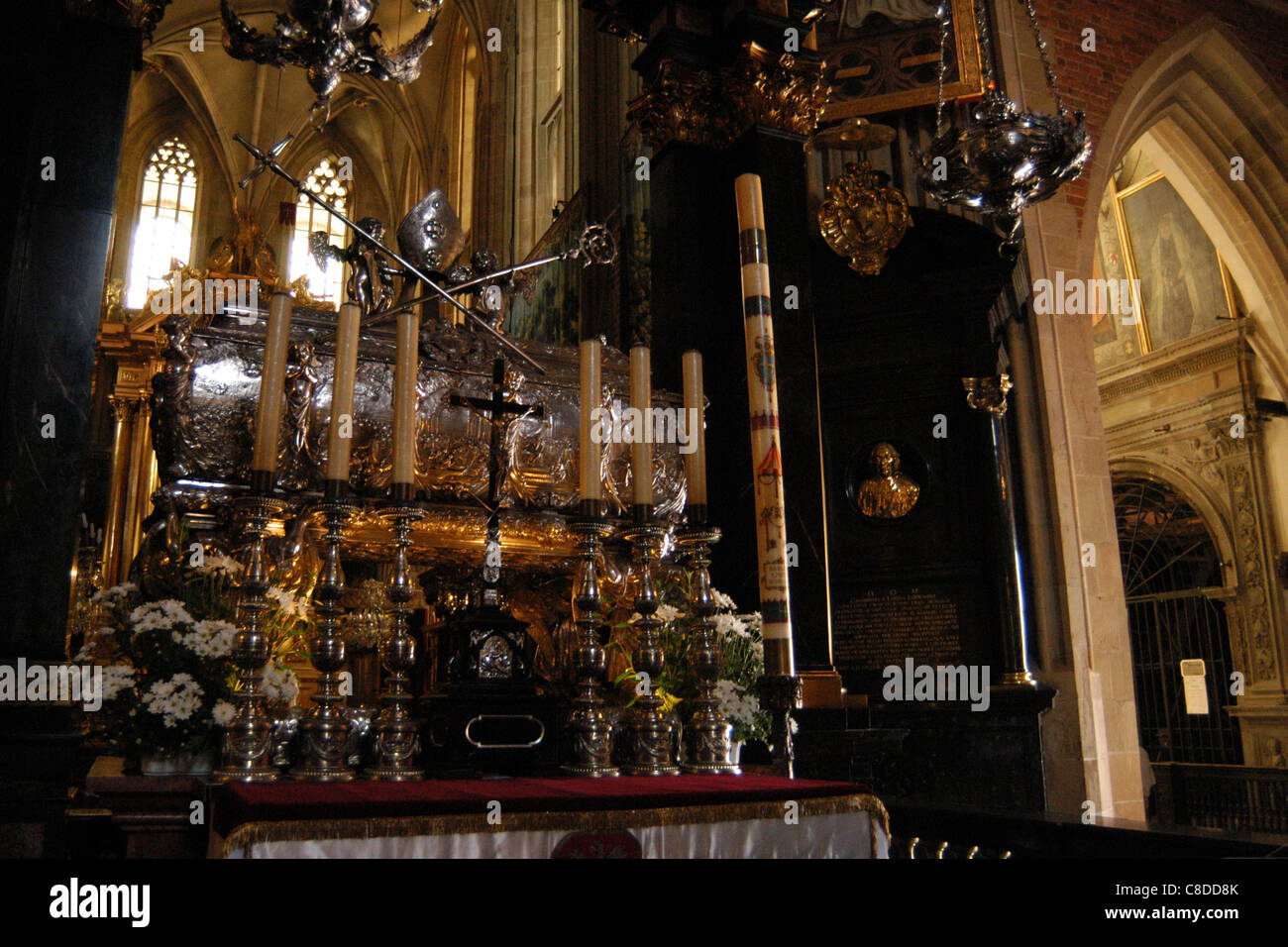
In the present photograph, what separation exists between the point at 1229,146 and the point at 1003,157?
920 cm

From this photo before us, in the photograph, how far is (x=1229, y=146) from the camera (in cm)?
1198

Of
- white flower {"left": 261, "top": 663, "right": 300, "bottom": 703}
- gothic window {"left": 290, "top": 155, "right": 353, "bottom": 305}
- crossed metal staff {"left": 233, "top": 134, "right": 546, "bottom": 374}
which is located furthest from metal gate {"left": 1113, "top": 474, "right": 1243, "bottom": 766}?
gothic window {"left": 290, "top": 155, "right": 353, "bottom": 305}

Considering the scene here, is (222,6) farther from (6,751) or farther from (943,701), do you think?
(943,701)

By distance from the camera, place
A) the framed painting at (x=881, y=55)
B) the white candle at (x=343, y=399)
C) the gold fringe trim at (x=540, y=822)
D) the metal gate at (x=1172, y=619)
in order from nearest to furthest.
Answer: the gold fringe trim at (x=540, y=822), the white candle at (x=343, y=399), the framed painting at (x=881, y=55), the metal gate at (x=1172, y=619)

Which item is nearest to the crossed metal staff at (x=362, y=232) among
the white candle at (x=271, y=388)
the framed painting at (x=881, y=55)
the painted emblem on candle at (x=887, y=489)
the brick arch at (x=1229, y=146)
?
the white candle at (x=271, y=388)

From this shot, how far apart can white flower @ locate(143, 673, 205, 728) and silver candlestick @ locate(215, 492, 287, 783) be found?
300 mm

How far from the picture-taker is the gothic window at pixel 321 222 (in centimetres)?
2094

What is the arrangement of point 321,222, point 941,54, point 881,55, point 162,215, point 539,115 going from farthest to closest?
point 321,222 < point 162,215 < point 539,115 < point 881,55 < point 941,54

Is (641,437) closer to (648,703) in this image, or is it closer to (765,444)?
(765,444)

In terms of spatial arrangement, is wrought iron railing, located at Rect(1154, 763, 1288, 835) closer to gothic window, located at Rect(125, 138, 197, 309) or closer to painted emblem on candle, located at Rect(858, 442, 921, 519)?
painted emblem on candle, located at Rect(858, 442, 921, 519)

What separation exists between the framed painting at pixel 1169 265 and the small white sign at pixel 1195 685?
180 inches

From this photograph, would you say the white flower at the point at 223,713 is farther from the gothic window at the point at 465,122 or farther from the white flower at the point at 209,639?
the gothic window at the point at 465,122

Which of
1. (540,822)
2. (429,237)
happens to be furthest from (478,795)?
(429,237)
